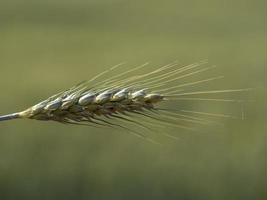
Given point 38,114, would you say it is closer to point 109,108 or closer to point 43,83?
point 109,108

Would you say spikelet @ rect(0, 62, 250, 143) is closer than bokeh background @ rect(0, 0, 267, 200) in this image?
Yes

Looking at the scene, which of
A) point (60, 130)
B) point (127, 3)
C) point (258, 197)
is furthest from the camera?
point (127, 3)

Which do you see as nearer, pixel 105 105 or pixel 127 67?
pixel 105 105

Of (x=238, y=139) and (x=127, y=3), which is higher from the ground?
(x=127, y=3)

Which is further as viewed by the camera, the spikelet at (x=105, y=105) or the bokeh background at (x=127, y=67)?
the bokeh background at (x=127, y=67)

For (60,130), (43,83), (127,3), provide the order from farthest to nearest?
(127,3)
(43,83)
(60,130)

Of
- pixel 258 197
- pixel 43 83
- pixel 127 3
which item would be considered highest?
pixel 127 3

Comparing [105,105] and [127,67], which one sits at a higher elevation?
[127,67]

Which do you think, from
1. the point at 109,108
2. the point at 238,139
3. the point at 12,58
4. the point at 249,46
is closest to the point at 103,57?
the point at 12,58
